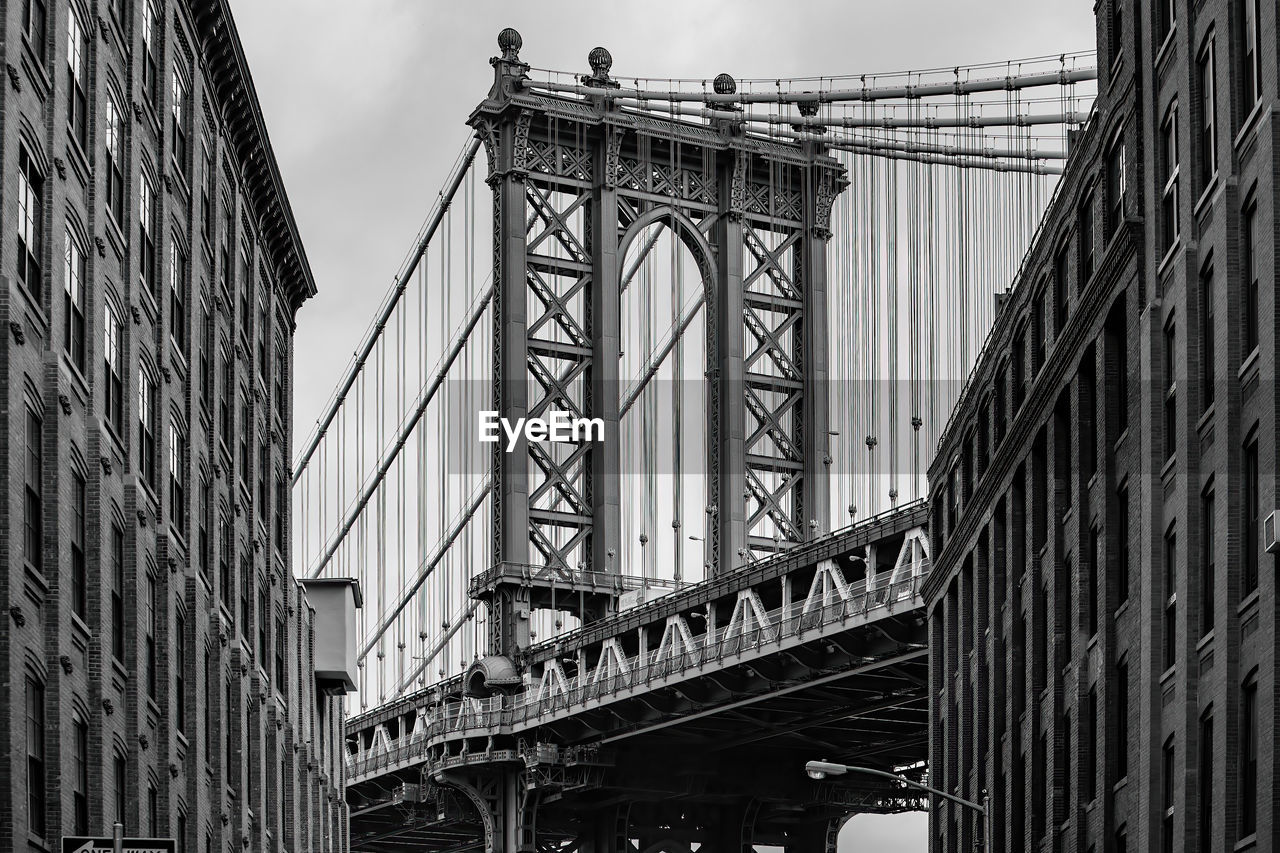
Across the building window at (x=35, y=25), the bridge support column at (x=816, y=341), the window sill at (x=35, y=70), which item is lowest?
the window sill at (x=35, y=70)

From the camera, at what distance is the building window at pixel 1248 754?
33688 mm

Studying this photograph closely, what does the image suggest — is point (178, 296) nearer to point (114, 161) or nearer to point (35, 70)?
point (114, 161)

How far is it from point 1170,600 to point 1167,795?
296 centimetres

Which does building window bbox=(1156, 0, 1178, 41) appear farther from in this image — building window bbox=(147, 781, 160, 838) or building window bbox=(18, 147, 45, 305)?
building window bbox=(147, 781, 160, 838)

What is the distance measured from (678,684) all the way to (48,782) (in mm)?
59696

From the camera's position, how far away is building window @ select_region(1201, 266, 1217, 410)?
122ft

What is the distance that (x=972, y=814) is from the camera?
198 feet

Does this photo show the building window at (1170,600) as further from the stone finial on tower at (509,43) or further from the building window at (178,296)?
the stone finial on tower at (509,43)

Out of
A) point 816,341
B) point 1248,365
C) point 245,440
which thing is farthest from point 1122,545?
point 816,341

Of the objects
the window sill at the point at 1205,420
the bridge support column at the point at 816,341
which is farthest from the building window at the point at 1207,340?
the bridge support column at the point at 816,341

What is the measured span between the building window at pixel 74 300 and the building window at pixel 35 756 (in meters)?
5.93

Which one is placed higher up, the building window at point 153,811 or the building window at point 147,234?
the building window at point 147,234

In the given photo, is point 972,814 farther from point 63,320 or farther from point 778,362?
point 778,362

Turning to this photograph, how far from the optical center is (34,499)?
36.8 meters
